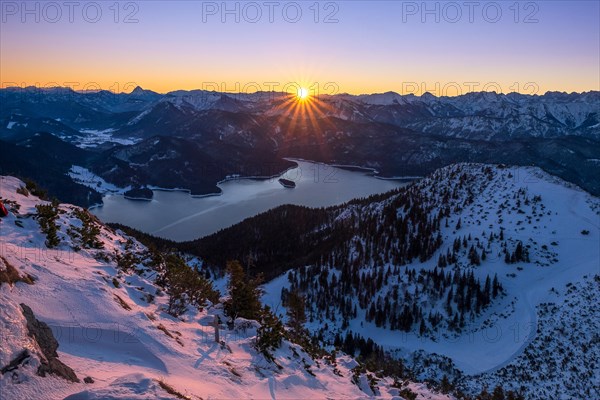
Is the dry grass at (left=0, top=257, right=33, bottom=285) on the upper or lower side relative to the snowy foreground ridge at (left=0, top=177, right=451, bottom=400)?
upper

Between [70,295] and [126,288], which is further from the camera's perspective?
[126,288]

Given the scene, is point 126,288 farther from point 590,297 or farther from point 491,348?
point 590,297

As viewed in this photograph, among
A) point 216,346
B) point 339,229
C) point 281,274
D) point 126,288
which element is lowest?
point 281,274

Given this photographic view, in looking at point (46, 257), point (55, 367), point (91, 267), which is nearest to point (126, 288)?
point (91, 267)

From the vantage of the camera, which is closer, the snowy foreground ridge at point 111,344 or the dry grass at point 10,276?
the snowy foreground ridge at point 111,344

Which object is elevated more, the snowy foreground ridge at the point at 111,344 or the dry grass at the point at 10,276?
the dry grass at the point at 10,276

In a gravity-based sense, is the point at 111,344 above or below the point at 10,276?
below

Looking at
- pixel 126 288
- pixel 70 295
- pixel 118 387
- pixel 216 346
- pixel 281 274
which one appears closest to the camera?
pixel 118 387

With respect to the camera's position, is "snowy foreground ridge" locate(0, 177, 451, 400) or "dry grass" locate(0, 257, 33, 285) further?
"dry grass" locate(0, 257, 33, 285)
